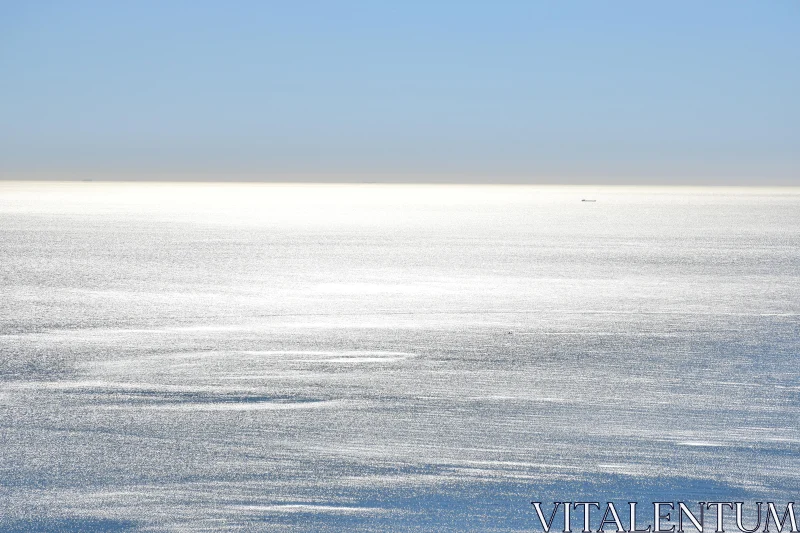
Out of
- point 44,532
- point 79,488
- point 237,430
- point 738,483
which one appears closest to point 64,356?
point 237,430

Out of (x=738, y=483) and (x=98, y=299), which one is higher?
(x=98, y=299)

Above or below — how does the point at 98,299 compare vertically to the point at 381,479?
above

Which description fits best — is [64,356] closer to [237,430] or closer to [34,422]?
[34,422]

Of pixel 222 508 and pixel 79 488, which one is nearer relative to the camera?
pixel 222 508

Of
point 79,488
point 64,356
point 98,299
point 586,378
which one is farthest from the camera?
point 98,299

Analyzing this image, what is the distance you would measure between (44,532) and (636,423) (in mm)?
7556

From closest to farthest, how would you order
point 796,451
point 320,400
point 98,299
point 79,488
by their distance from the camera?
point 79,488
point 796,451
point 320,400
point 98,299

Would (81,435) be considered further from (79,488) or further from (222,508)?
(222,508)

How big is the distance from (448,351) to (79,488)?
10.0 m

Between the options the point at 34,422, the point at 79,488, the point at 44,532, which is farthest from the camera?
the point at 34,422

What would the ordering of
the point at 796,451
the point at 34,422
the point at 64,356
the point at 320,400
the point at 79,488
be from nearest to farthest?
1. the point at 79,488
2. the point at 796,451
3. the point at 34,422
4. the point at 320,400
5. the point at 64,356

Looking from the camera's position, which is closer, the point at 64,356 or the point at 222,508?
the point at 222,508

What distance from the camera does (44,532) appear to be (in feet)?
30.1

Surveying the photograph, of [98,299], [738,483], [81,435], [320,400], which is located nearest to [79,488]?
[81,435]
